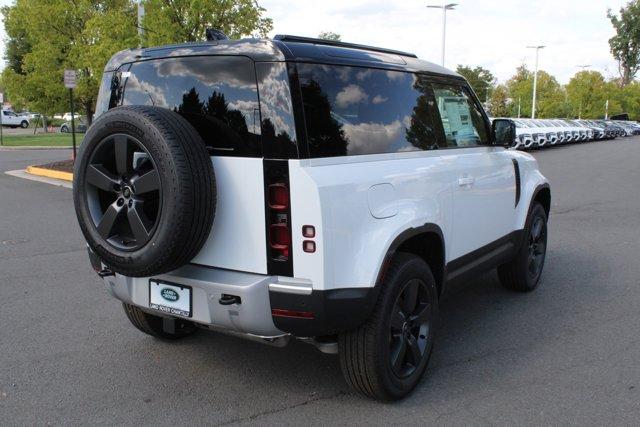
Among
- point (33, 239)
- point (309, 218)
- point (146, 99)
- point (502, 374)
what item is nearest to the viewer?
point (309, 218)

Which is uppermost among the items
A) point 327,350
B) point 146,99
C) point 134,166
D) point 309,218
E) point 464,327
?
point 146,99

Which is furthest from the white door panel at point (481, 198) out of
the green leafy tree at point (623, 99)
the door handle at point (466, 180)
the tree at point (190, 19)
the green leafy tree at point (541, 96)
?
the green leafy tree at point (623, 99)

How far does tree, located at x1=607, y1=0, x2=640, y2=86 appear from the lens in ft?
242

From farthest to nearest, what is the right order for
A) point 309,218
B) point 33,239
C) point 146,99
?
point 33,239
point 146,99
point 309,218

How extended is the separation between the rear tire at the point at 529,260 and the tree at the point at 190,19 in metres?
8.55

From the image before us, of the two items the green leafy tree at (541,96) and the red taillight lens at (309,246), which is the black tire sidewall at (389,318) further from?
the green leafy tree at (541,96)

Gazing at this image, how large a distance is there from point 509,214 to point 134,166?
305 cm

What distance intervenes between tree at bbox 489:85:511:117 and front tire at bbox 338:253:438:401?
69.1 metres

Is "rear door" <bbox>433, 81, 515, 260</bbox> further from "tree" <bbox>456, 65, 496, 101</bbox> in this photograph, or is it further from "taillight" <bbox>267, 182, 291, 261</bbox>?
"tree" <bbox>456, 65, 496, 101</bbox>

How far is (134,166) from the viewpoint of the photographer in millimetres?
2973

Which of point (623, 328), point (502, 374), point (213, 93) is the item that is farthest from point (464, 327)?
point (213, 93)

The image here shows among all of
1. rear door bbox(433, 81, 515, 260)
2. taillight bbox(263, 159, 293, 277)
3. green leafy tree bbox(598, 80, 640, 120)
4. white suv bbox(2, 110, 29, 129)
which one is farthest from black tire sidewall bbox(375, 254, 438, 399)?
green leafy tree bbox(598, 80, 640, 120)

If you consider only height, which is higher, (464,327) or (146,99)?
(146,99)

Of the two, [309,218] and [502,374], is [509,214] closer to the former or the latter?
[502,374]
